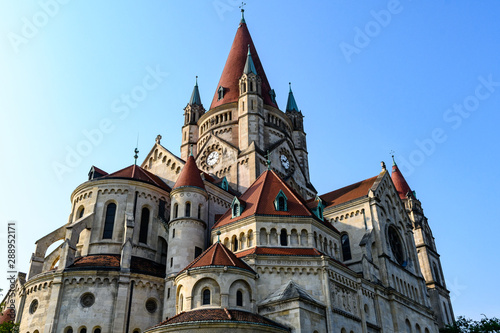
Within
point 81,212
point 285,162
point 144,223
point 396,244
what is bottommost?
point 396,244

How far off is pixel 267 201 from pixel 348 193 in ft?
37.2

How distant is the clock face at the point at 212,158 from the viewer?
45.4m

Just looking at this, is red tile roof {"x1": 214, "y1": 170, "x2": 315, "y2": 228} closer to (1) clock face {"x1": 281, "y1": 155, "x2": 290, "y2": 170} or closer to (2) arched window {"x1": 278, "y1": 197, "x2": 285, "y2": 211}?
(2) arched window {"x1": 278, "y1": 197, "x2": 285, "y2": 211}

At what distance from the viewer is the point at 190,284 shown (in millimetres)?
25766

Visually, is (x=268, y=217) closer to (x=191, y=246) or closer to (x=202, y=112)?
(x=191, y=246)

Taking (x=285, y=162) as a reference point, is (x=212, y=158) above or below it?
above

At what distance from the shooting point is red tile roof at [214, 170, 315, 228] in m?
30.1

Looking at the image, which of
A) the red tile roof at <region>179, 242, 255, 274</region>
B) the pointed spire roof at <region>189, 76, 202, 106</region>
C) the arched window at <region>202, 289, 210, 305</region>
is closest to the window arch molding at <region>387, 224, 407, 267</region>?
the red tile roof at <region>179, 242, 255, 274</region>

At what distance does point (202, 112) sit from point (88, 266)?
2808 cm

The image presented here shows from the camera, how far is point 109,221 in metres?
33.3

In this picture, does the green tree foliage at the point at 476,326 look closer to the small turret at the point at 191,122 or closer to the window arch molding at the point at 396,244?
the window arch molding at the point at 396,244

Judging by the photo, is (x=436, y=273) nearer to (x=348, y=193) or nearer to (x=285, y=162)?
(x=348, y=193)

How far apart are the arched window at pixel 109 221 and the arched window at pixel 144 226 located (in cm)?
208

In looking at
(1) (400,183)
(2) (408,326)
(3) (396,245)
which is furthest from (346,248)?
(1) (400,183)
